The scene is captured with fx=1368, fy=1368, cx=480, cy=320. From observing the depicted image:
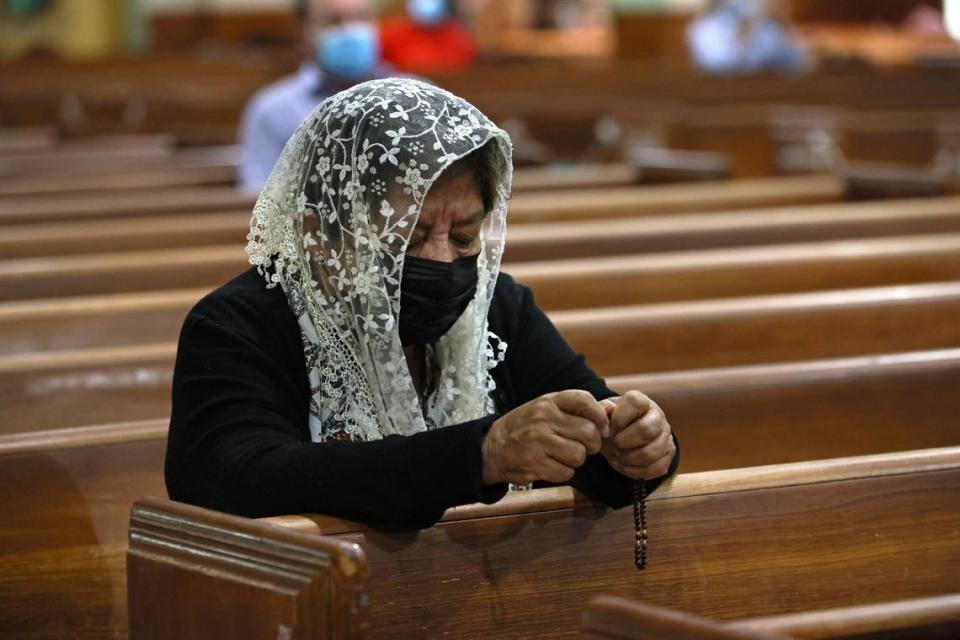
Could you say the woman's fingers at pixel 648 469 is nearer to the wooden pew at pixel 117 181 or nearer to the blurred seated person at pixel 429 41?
the wooden pew at pixel 117 181

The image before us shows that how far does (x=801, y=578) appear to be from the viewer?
1.85 m

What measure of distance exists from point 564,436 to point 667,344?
1.45 m

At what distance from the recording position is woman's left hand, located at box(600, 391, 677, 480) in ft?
5.37

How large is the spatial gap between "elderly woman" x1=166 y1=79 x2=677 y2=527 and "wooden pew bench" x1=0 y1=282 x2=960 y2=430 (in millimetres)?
815

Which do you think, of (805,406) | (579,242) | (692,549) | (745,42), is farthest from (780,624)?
(745,42)

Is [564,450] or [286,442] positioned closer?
[564,450]

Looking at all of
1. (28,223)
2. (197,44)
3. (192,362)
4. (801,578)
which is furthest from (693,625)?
(197,44)

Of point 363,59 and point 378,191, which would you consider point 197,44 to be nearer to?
point 363,59

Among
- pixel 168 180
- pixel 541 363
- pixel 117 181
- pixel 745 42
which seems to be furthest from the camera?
pixel 745 42

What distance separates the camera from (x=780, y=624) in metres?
1.31

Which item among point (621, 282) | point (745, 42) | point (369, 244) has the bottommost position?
point (745, 42)

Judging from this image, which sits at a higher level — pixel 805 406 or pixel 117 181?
pixel 805 406

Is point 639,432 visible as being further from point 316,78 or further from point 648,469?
point 316,78

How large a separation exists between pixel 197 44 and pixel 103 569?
48.4 ft
